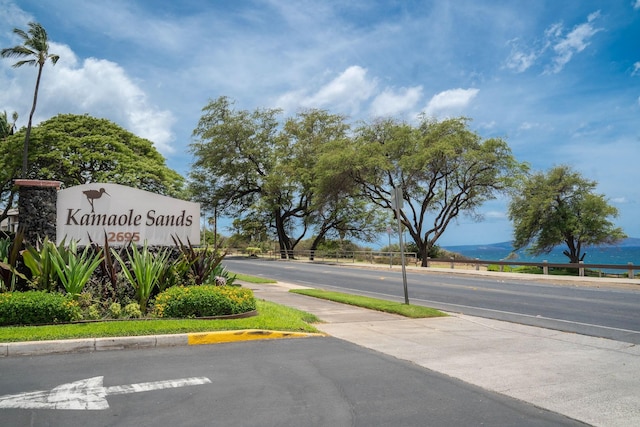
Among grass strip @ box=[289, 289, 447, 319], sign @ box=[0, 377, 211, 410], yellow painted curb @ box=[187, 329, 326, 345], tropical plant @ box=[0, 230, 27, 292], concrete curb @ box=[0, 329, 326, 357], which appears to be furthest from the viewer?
grass strip @ box=[289, 289, 447, 319]

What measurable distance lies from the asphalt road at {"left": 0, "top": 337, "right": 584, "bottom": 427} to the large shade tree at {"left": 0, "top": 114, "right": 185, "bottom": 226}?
30.1 meters

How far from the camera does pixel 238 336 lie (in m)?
7.56

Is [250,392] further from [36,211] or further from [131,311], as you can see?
[36,211]

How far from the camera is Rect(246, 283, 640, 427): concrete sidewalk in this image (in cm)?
496

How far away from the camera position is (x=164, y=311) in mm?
8359

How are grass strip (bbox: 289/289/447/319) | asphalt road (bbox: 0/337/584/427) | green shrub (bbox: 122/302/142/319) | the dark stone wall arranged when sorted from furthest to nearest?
grass strip (bbox: 289/289/447/319), the dark stone wall, green shrub (bbox: 122/302/142/319), asphalt road (bbox: 0/337/584/427)

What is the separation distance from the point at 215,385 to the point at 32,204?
630cm

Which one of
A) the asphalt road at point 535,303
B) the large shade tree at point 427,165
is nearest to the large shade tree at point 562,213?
the large shade tree at point 427,165

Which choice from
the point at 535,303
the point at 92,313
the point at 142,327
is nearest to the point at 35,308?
the point at 92,313

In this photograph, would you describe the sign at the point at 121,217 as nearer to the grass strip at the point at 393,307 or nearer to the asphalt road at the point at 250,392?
the asphalt road at the point at 250,392

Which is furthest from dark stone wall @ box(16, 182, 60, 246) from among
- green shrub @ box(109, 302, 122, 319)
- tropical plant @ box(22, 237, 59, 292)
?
green shrub @ box(109, 302, 122, 319)

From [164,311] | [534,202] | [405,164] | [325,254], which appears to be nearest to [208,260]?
[164,311]

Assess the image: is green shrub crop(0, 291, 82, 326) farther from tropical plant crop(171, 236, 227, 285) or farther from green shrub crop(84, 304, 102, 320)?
tropical plant crop(171, 236, 227, 285)

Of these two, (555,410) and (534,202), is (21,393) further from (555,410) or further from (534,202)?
(534,202)
